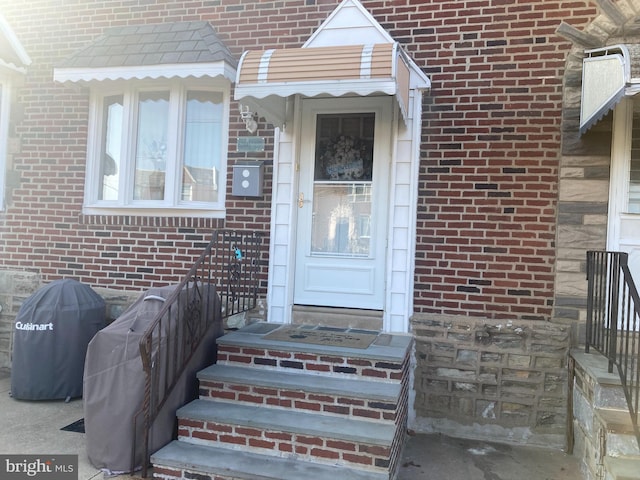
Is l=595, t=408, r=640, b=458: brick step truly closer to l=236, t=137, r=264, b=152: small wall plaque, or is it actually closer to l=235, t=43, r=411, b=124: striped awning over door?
l=235, t=43, r=411, b=124: striped awning over door

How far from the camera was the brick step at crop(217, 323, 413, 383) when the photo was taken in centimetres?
370

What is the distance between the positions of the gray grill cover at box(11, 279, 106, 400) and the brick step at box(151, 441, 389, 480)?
1734 millimetres

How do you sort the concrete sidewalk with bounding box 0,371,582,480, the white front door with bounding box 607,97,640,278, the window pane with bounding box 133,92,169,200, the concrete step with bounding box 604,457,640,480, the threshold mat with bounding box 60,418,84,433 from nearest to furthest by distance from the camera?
the concrete step with bounding box 604,457,640,480, the concrete sidewalk with bounding box 0,371,582,480, the threshold mat with bounding box 60,418,84,433, the white front door with bounding box 607,97,640,278, the window pane with bounding box 133,92,169,200

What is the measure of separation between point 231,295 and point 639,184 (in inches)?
149

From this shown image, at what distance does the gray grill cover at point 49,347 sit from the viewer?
4.49m

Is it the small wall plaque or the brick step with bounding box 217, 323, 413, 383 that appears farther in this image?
the small wall plaque

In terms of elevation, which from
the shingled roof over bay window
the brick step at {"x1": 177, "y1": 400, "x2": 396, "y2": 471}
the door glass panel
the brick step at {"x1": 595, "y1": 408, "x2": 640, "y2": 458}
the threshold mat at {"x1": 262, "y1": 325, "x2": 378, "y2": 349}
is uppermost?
the shingled roof over bay window

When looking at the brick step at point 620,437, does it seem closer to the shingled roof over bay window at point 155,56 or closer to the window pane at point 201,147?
the window pane at point 201,147

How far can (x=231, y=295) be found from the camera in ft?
15.7

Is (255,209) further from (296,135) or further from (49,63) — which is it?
(49,63)

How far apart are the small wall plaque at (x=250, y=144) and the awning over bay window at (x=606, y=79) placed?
2.92m

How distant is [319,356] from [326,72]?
222 cm

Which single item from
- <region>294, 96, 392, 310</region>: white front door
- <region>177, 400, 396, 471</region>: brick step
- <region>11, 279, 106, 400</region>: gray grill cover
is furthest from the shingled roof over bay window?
<region>177, 400, 396, 471</region>: brick step

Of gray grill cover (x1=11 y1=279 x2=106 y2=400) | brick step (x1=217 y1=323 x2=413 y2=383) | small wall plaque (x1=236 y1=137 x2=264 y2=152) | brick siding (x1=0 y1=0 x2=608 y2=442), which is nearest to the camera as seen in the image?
brick step (x1=217 y1=323 x2=413 y2=383)
